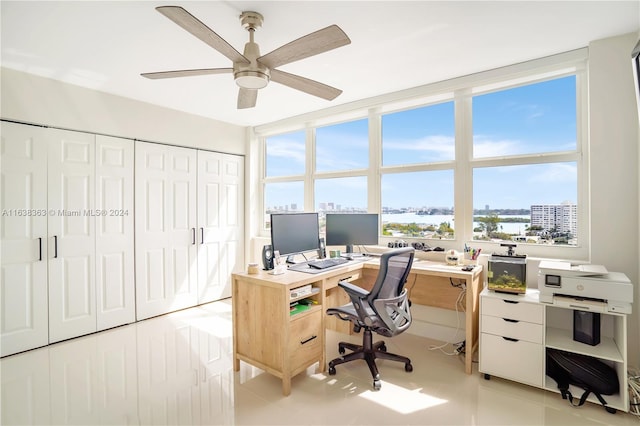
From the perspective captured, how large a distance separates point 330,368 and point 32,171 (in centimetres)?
336

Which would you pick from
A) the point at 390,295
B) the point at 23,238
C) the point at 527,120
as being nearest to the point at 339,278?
the point at 390,295

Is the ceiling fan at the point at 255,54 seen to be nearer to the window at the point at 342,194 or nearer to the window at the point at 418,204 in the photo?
the window at the point at 418,204

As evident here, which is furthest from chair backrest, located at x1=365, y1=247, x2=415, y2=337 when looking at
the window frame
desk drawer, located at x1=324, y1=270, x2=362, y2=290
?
the window frame

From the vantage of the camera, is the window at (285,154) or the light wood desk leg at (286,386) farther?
the window at (285,154)

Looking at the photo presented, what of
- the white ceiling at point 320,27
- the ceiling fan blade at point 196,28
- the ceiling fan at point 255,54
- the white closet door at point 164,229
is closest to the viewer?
the ceiling fan blade at point 196,28

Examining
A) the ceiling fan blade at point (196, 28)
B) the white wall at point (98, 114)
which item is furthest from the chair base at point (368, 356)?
the white wall at point (98, 114)

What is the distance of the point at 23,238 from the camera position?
308 cm

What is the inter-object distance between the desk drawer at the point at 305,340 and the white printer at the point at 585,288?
5.58 ft

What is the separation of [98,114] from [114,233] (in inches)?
52.6

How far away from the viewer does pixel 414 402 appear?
2248 mm

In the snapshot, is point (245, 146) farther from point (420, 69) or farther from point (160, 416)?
point (160, 416)

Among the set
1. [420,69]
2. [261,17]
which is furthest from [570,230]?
[261,17]

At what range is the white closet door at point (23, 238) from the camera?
2979 millimetres

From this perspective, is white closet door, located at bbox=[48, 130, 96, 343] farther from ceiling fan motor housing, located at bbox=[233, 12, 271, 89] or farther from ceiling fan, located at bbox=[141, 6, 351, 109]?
ceiling fan motor housing, located at bbox=[233, 12, 271, 89]
